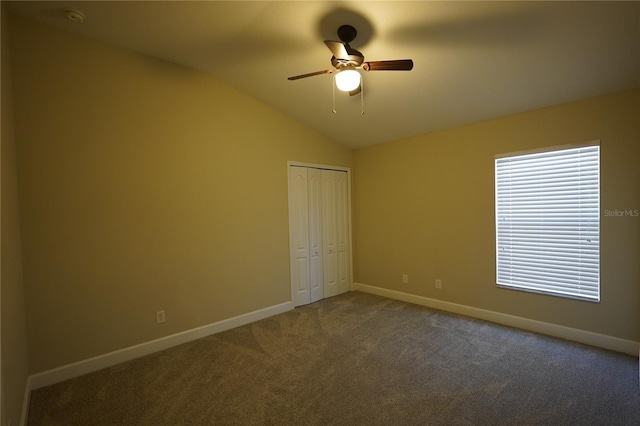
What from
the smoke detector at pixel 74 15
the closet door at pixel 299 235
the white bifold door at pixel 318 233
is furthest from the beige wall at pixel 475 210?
the smoke detector at pixel 74 15

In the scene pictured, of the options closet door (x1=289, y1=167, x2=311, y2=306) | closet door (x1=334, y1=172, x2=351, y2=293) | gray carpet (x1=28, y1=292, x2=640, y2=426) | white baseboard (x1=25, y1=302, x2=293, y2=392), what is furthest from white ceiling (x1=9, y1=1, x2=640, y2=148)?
white baseboard (x1=25, y1=302, x2=293, y2=392)

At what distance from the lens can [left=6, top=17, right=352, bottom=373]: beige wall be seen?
248 centimetres

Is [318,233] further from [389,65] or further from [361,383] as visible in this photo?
[389,65]

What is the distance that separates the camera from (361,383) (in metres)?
2.42

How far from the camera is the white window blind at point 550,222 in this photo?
297cm

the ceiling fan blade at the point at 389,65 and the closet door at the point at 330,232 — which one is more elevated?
the ceiling fan blade at the point at 389,65

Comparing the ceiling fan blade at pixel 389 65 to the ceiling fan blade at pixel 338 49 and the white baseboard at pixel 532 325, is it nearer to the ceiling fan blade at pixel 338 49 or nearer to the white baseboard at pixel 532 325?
the ceiling fan blade at pixel 338 49

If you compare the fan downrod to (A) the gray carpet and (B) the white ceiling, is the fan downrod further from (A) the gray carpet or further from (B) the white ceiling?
(A) the gray carpet

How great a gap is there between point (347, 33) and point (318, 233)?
2930mm

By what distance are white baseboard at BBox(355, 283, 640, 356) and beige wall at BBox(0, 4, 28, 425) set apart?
425cm

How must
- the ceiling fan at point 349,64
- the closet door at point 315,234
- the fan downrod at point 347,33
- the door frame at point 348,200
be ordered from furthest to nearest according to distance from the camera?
1. the closet door at point 315,234
2. the door frame at point 348,200
3. the fan downrod at point 347,33
4. the ceiling fan at point 349,64

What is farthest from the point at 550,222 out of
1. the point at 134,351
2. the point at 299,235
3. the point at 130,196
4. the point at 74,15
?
the point at 74,15

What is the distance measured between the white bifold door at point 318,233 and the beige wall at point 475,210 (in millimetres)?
311

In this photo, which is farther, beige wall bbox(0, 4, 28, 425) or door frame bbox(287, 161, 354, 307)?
door frame bbox(287, 161, 354, 307)
